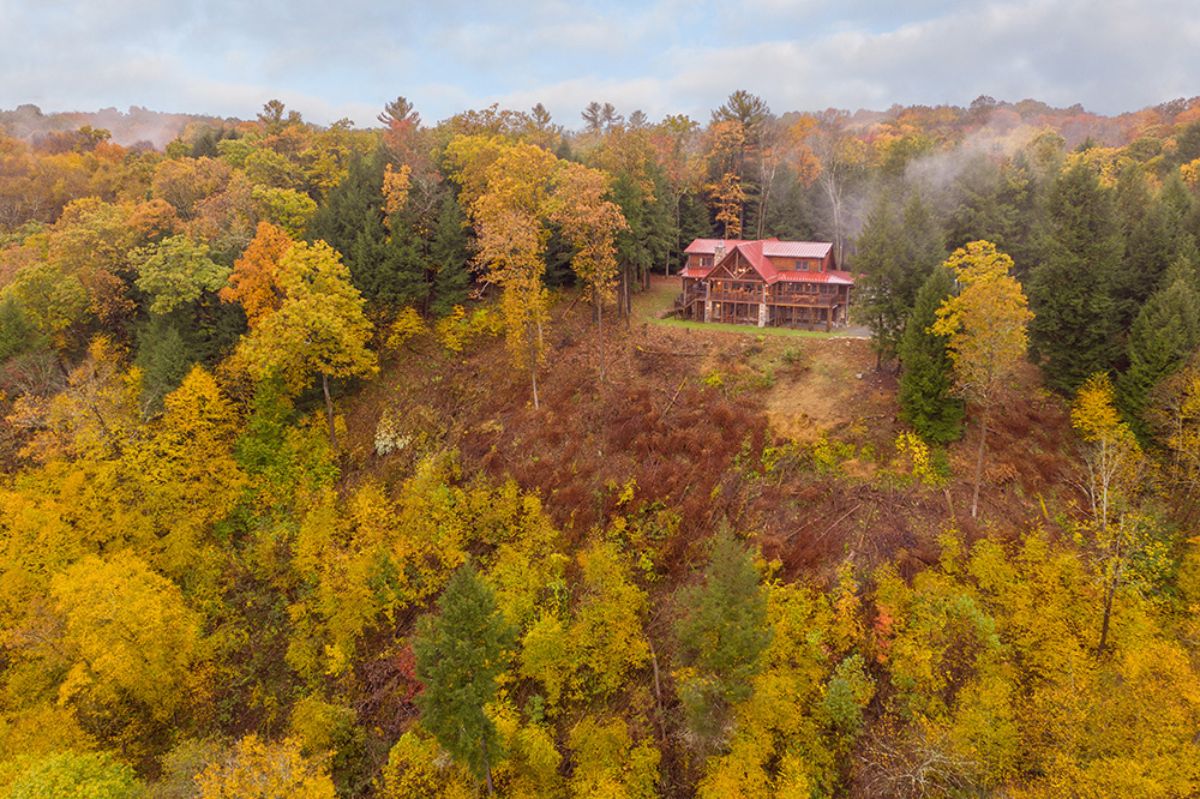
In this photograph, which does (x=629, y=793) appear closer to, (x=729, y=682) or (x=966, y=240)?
(x=729, y=682)

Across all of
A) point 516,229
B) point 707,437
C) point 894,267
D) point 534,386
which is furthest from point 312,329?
point 894,267

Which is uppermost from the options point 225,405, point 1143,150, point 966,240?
point 1143,150

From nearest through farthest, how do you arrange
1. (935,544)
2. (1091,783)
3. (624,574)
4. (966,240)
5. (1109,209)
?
1. (1091,783)
2. (935,544)
3. (624,574)
4. (1109,209)
5. (966,240)

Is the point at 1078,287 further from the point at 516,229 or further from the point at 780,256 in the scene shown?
the point at 516,229

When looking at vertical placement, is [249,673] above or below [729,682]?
below

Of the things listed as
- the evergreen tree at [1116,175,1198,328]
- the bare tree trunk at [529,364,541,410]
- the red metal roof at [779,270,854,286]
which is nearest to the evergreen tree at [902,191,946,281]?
the red metal roof at [779,270,854,286]

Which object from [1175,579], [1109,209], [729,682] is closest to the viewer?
[729,682]

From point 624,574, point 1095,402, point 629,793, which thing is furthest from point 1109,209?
point 629,793

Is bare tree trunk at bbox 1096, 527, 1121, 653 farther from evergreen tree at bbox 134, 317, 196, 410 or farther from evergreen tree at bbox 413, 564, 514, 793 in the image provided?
evergreen tree at bbox 134, 317, 196, 410
